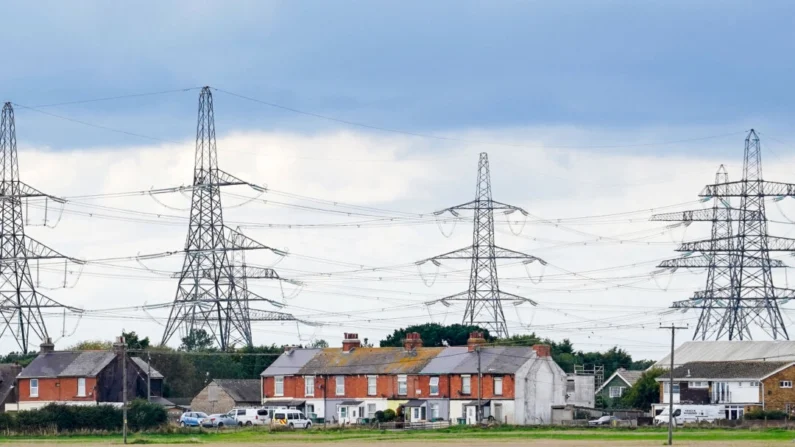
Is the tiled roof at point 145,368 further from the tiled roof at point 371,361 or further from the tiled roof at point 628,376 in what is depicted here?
the tiled roof at point 628,376

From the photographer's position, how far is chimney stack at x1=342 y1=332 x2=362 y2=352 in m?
135

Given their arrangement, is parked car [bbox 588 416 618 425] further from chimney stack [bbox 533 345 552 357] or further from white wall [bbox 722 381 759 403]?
white wall [bbox 722 381 759 403]

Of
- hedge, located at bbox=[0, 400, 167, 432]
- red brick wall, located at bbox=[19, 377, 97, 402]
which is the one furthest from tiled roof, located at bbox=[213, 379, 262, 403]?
hedge, located at bbox=[0, 400, 167, 432]

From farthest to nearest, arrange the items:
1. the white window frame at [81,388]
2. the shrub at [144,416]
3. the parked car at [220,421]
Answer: the white window frame at [81,388]
the parked car at [220,421]
the shrub at [144,416]

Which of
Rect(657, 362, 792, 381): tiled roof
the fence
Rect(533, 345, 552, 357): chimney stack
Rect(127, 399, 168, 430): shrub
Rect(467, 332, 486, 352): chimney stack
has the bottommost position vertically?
the fence

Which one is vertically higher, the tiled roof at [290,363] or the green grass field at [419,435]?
the tiled roof at [290,363]

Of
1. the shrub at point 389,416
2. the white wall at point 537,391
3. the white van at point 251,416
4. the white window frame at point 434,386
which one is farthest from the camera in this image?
the white window frame at point 434,386

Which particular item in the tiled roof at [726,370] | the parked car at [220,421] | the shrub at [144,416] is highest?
the tiled roof at [726,370]

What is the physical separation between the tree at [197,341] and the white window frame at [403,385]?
2664 centimetres

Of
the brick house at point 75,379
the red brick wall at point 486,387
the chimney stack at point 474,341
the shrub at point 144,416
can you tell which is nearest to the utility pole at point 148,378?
the brick house at point 75,379

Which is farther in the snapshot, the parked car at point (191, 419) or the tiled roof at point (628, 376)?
the tiled roof at point (628, 376)

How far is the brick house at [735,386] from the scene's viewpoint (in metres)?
125

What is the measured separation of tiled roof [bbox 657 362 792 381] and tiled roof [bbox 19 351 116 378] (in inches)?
1941

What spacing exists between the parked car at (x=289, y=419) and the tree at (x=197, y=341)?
105 feet
